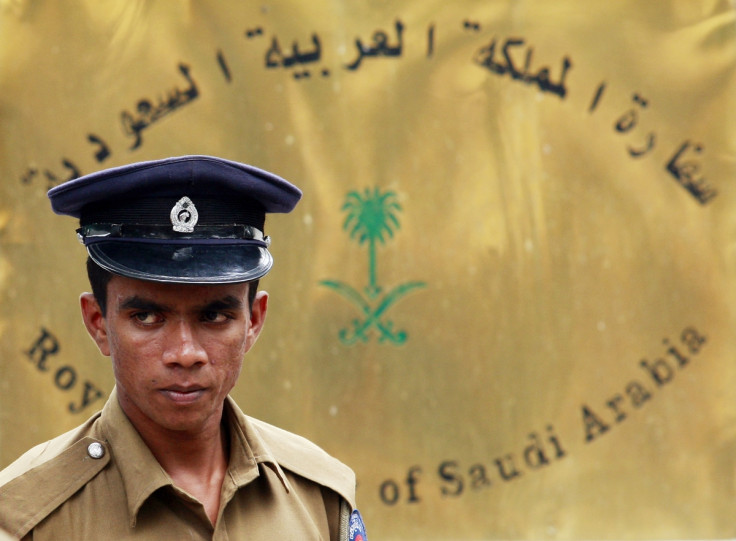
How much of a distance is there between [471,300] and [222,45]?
1.10 meters

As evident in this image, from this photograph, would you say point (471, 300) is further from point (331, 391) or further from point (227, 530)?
point (227, 530)

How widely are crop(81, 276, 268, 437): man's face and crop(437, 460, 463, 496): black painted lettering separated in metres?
1.91

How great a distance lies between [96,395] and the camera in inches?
129

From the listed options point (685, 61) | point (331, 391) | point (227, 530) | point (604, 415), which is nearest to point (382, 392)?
point (331, 391)

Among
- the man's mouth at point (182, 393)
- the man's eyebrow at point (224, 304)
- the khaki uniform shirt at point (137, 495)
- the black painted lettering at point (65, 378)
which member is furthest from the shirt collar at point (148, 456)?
the black painted lettering at point (65, 378)

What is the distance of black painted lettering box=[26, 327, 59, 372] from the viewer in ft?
10.6

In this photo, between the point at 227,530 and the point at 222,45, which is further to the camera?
the point at 222,45

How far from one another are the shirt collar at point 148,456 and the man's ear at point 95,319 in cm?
8

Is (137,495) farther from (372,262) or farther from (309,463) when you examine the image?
(372,262)

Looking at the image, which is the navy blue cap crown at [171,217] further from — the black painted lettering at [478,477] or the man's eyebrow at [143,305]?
the black painted lettering at [478,477]

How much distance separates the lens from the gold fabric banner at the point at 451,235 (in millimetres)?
3242

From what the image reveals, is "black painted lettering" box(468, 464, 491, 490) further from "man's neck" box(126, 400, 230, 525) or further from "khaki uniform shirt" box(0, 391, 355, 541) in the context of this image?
"man's neck" box(126, 400, 230, 525)

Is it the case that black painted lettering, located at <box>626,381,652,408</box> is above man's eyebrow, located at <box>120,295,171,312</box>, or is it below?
below

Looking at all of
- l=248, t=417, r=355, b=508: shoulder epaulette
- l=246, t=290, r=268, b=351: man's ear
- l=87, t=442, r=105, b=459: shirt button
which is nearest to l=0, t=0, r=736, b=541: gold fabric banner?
l=248, t=417, r=355, b=508: shoulder epaulette
